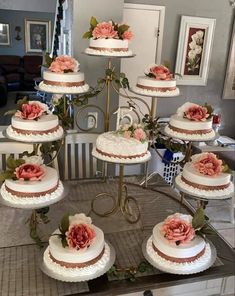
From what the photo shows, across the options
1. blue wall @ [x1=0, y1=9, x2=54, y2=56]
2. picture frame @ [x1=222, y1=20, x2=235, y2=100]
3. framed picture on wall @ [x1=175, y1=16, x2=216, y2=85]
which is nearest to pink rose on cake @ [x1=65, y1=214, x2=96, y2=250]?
framed picture on wall @ [x1=175, y1=16, x2=216, y2=85]

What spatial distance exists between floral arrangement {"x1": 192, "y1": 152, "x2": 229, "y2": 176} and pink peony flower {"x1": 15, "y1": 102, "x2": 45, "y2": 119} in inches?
30.5

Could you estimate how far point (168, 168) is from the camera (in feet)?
12.1

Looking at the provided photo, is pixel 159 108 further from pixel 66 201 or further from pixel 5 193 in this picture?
pixel 5 193

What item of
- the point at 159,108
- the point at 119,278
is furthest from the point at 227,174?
the point at 159,108

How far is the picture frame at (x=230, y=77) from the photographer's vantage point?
4.20 metres

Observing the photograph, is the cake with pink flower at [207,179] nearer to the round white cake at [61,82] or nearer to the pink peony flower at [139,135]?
the pink peony flower at [139,135]

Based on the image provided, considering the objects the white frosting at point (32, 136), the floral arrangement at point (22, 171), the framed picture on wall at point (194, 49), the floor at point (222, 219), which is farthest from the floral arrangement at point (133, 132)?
the framed picture on wall at point (194, 49)

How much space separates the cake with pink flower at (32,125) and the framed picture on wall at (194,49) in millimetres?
2720

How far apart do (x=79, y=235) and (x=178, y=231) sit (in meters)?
0.37

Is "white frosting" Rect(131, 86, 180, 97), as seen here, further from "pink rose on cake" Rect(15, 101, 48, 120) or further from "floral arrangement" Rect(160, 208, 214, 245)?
"floral arrangement" Rect(160, 208, 214, 245)

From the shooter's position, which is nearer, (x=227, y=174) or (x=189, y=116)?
(x=227, y=174)

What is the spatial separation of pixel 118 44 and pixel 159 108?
2411 millimetres

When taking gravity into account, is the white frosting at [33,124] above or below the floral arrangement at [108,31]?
below

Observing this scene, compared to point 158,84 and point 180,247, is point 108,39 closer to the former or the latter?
point 158,84
